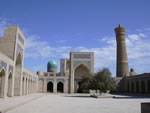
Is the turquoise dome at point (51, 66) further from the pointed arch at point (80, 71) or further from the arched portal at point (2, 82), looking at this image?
the arched portal at point (2, 82)

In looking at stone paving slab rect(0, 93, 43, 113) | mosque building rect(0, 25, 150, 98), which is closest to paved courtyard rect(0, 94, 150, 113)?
stone paving slab rect(0, 93, 43, 113)

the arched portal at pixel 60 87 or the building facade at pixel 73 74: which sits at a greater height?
the building facade at pixel 73 74

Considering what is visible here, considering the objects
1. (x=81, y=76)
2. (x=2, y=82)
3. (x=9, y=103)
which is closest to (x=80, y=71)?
(x=81, y=76)

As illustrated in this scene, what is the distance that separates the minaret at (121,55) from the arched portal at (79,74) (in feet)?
26.0

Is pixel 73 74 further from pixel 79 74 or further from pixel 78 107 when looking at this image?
pixel 78 107

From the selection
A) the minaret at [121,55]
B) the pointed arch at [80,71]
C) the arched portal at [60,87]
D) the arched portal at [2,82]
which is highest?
the minaret at [121,55]

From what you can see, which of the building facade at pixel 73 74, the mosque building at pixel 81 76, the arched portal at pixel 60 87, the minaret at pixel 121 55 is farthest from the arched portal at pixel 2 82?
the minaret at pixel 121 55

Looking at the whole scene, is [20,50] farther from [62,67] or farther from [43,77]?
[62,67]

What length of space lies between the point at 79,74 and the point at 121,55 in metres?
10.2

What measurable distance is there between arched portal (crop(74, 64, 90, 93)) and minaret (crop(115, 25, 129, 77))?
7.93m

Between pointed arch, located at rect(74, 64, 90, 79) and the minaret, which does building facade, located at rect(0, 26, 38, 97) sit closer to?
pointed arch, located at rect(74, 64, 90, 79)

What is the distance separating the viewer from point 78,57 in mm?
52281

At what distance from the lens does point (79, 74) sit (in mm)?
54750

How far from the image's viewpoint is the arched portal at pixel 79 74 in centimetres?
5303
